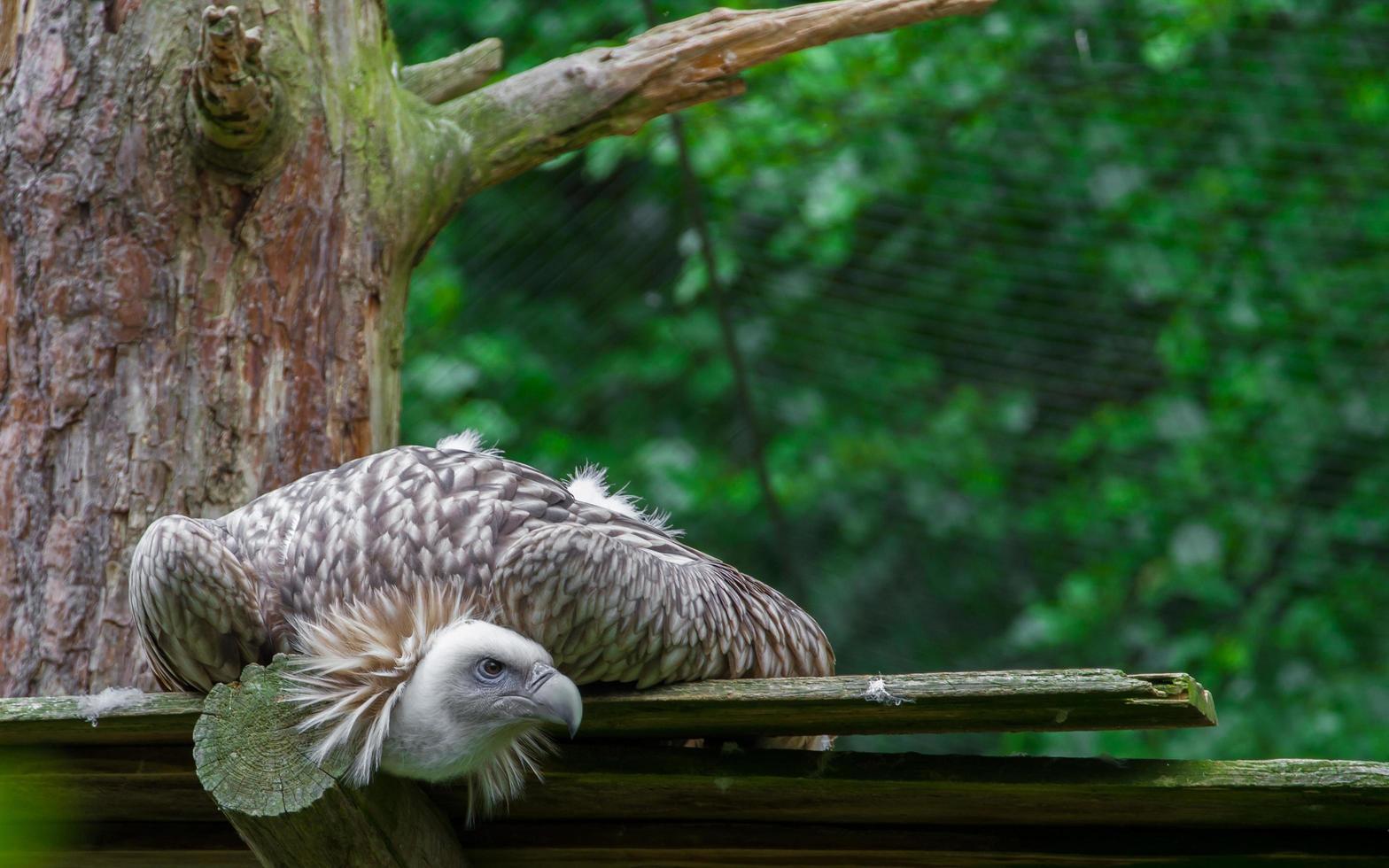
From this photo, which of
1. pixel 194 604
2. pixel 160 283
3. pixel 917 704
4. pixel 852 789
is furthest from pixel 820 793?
pixel 160 283

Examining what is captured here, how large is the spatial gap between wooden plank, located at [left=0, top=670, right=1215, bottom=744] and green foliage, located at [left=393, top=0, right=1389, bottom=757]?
10.5ft

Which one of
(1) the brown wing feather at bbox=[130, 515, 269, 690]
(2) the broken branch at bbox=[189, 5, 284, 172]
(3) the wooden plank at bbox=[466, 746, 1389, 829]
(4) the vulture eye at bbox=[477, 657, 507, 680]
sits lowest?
(3) the wooden plank at bbox=[466, 746, 1389, 829]

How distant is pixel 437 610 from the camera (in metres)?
2.04

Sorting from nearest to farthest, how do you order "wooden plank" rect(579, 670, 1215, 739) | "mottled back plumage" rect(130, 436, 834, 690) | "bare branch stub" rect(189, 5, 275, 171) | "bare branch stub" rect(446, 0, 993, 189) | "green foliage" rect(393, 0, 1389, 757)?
"wooden plank" rect(579, 670, 1215, 739) < "mottled back plumage" rect(130, 436, 834, 690) < "bare branch stub" rect(189, 5, 275, 171) < "bare branch stub" rect(446, 0, 993, 189) < "green foliage" rect(393, 0, 1389, 757)

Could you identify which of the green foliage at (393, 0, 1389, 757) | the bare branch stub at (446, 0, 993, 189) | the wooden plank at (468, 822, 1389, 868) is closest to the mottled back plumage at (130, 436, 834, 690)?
the wooden plank at (468, 822, 1389, 868)

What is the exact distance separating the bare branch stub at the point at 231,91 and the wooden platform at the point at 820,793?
1.06 meters

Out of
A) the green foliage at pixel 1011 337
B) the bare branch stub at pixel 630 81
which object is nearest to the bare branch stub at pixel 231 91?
the bare branch stub at pixel 630 81

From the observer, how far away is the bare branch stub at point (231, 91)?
244 centimetres

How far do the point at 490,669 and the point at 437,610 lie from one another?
0.48 feet

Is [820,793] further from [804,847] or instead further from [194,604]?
[194,604]

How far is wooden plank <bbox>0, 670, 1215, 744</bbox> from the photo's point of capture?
69.9 inches

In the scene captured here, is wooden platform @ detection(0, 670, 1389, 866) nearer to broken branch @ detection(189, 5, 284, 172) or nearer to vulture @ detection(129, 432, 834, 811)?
vulture @ detection(129, 432, 834, 811)

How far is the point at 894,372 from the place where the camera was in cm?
573

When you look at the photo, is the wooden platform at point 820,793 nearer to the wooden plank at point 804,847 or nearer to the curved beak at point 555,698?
the wooden plank at point 804,847
